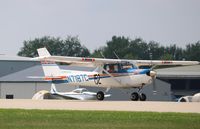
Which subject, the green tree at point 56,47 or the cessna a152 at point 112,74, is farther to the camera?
the green tree at point 56,47

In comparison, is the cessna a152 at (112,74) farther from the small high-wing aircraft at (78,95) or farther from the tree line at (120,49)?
the tree line at (120,49)

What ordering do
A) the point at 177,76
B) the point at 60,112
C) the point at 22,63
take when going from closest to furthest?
the point at 60,112 < the point at 177,76 < the point at 22,63

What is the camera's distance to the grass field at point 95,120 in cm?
2170

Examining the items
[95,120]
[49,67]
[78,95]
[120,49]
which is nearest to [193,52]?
[120,49]

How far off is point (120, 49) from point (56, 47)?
14328 mm

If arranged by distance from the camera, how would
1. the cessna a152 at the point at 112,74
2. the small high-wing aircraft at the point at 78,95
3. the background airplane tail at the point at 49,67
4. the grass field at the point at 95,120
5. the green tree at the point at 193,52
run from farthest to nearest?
the green tree at the point at 193,52, the small high-wing aircraft at the point at 78,95, the background airplane tail at the point at 49,67, the cessna a152 at the point at 112,74, the grass field at the point at 95,120

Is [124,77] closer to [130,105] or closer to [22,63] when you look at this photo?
[130,105]

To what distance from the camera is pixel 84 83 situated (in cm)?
4069

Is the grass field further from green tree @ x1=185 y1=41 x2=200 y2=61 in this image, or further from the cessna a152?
green tree @ x1=185 y1=41 x2=200 y2=61

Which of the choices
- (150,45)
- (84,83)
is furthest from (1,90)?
(150,45)

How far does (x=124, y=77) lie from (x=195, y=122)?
657 inches

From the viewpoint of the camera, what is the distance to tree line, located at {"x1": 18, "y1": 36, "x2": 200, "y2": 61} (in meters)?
126

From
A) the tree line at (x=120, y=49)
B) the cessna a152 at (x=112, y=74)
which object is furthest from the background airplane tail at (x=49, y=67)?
the tree line at (x=120, y=49)

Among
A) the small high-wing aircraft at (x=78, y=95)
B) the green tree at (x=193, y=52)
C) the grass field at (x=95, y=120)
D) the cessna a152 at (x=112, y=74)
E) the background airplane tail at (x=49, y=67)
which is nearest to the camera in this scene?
the grass field at (x=95, y=120)
